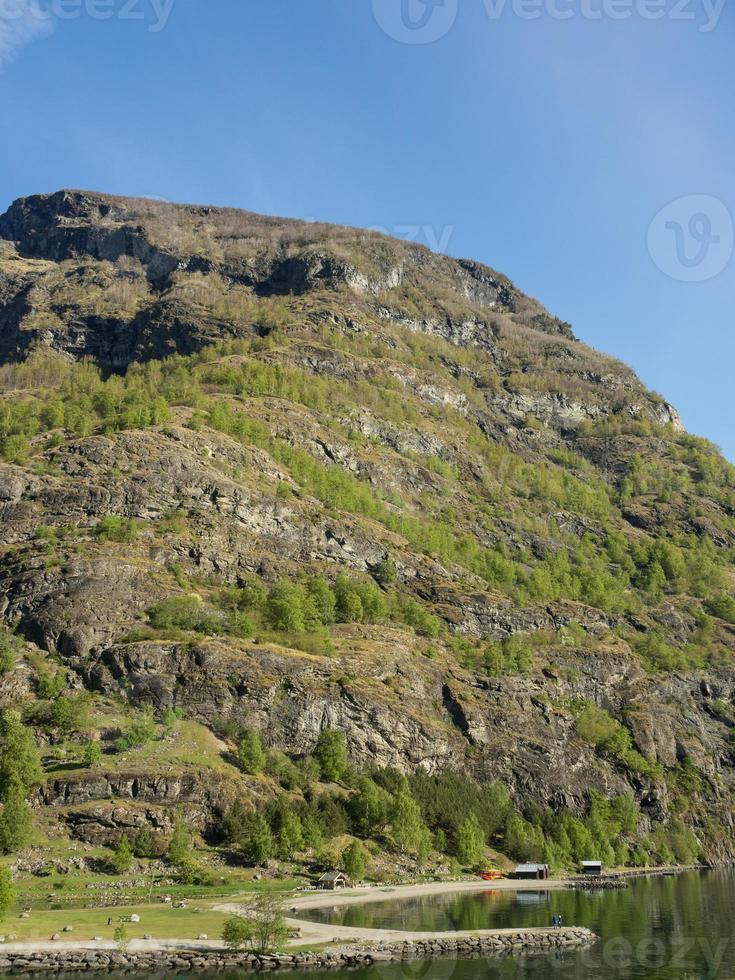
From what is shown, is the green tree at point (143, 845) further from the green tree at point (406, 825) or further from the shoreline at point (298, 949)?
the green tree at point (406, 825)

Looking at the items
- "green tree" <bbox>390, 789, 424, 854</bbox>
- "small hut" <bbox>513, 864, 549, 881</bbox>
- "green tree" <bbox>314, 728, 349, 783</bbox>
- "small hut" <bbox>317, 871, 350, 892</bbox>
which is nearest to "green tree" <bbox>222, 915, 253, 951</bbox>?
"small hut" <bbox>317, 871, 350, 892</bbox>

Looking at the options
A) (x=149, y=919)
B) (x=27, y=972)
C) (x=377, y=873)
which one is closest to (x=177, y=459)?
(x=377, y=873)

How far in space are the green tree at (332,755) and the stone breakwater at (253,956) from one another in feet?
160

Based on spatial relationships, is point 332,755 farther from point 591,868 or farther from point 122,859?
point 591,868

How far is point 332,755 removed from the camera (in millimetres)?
103312

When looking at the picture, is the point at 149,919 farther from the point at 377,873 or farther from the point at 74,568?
the point at 74,568

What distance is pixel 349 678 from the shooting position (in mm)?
115438

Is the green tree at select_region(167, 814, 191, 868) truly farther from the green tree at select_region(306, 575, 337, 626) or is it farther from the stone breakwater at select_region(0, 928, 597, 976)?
the green tree at select_region(306, 575, 337, 626)

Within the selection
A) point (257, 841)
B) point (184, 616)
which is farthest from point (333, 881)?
point (184, 616)

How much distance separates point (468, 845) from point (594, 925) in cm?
3867

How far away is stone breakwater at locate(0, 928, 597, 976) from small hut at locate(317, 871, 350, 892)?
30658 millimetres

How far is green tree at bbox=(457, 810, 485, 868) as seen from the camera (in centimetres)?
10112

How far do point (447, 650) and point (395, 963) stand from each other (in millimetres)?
92208

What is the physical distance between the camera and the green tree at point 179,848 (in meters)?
77.8
